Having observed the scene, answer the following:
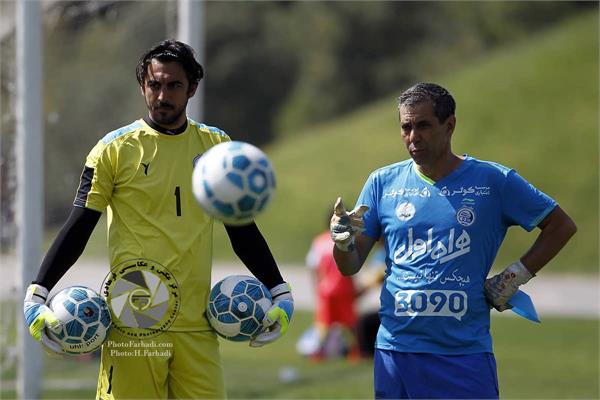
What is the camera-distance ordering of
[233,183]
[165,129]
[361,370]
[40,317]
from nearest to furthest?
1. [233,183]
2. [40,317]
3. [165,129]
4. [361,370]

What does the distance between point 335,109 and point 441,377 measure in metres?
40.4

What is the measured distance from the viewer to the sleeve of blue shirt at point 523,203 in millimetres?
5148

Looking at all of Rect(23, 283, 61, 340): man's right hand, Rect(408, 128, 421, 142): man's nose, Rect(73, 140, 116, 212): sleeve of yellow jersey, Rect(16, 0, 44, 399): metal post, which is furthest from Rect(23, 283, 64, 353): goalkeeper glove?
Rect(16, 0, 44, 399): metal post

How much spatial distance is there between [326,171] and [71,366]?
2194 centimetres

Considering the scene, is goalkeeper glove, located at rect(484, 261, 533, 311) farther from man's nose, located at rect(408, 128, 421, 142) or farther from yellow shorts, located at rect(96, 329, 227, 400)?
yellow shorts, located at rect(96, 329, 227, 400)

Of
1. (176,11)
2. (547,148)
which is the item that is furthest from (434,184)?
(547,148)

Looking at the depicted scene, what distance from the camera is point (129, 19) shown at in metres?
11.1

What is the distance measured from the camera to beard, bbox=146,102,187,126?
4.90 m

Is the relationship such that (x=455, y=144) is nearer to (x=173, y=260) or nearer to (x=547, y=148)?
(x=547, y=148)

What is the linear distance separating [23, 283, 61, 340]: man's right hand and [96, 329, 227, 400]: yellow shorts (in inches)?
11.5

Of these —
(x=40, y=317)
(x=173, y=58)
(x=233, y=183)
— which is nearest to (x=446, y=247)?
(x=233, y=183)

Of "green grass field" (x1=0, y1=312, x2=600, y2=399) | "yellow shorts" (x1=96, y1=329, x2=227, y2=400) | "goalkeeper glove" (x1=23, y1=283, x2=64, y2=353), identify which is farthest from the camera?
"green grass field" (x1=0, y1=312, x2=600, y2=399)

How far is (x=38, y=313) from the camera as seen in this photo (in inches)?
188

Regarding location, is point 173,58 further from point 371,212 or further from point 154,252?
point 371,212
